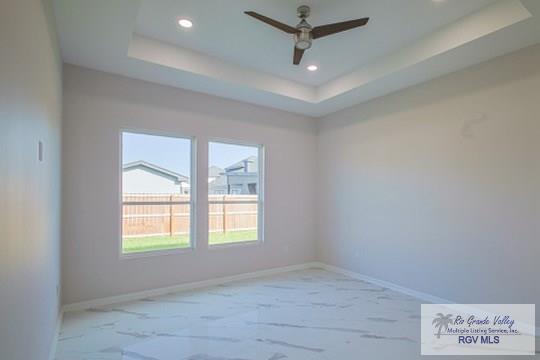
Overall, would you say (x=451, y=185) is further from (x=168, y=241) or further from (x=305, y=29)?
(x=168, y=241)

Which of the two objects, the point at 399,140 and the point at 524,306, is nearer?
the point at 524,306

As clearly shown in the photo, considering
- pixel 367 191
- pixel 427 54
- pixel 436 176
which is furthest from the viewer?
pixel 367 191

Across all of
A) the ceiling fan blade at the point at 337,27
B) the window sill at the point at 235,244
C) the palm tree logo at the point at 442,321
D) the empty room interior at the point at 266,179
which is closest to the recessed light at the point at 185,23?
the empty room interior at the point at 266,179

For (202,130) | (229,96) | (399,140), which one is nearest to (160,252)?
(202,130)

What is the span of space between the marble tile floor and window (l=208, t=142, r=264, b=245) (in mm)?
930

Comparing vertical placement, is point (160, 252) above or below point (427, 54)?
below

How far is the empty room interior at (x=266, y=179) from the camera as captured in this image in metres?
2.60

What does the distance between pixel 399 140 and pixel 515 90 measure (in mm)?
1410

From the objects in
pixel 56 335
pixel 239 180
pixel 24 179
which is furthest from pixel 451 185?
pixel 56 335

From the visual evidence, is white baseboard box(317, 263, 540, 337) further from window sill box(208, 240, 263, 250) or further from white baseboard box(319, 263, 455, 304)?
window sill box(208, 240, 263, 250)

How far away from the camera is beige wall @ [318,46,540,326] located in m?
3.07

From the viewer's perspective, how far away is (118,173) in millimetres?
3793

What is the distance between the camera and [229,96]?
4578 mm

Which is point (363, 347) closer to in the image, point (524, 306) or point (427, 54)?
point (524, 306)
